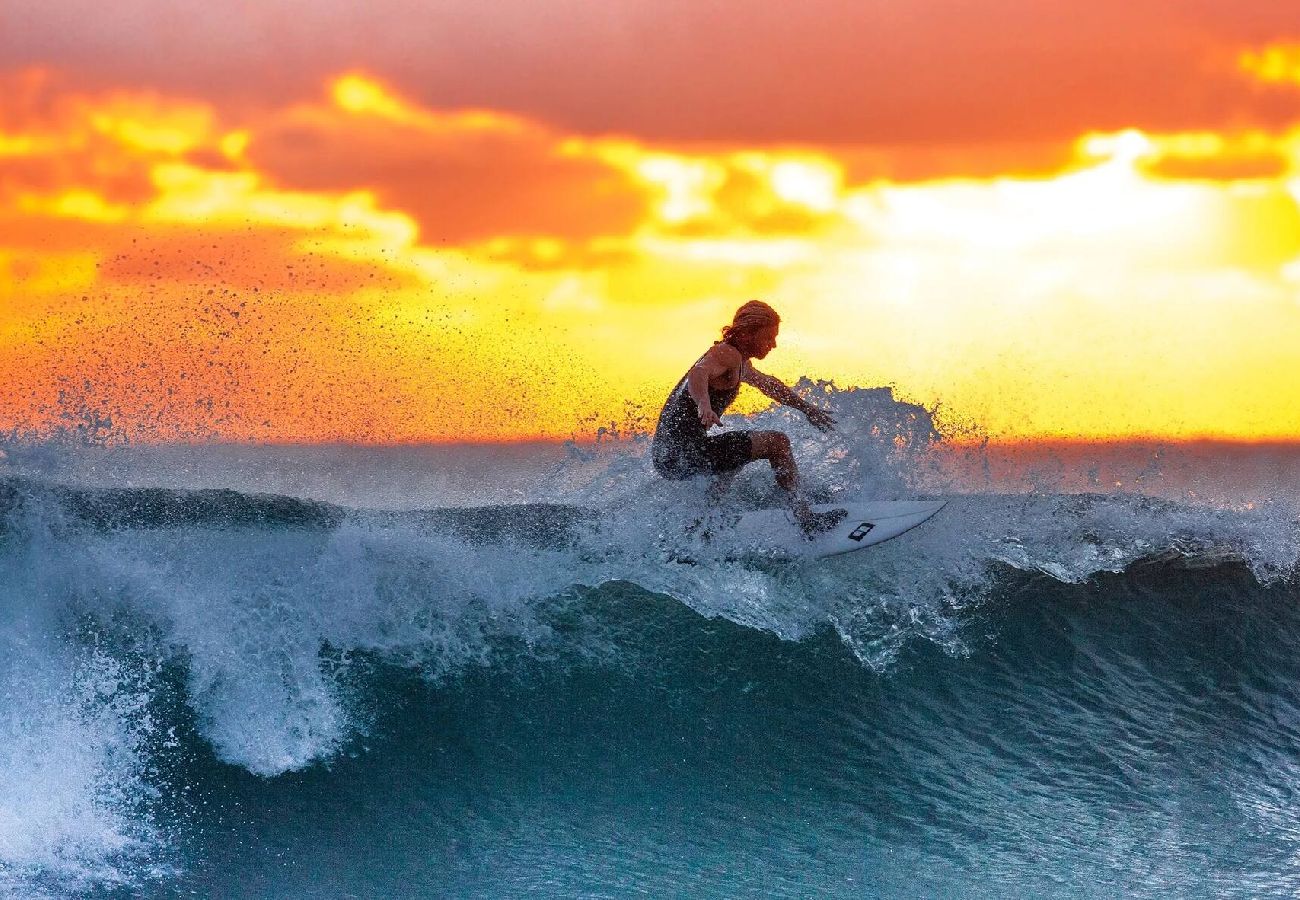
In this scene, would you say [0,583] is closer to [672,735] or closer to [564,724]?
[564,724]

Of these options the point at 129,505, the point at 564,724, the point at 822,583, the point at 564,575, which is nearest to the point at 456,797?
the point at 564,724

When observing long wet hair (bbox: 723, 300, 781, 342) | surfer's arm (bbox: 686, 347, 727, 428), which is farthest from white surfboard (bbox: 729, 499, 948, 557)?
long wet hair (bbox: 723, 300, 781, 342)

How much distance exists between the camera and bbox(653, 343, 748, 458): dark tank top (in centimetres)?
642

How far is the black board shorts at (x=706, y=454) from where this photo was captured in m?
6.48

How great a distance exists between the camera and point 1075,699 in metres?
6.81

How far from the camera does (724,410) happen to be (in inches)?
257

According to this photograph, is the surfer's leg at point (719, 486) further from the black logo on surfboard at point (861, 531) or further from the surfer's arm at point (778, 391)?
the black logo on surfboard at point (861, 531)

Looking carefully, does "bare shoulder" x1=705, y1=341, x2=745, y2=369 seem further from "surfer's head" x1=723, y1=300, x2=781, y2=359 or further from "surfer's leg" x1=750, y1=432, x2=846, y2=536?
"surfer's leg" x1=750, y1=432, x2=846, y2=536

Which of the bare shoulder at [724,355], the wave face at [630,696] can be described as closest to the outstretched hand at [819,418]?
the bare shoulder at [724,355]

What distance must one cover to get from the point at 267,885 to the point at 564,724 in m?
1.86

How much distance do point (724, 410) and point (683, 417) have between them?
254mm

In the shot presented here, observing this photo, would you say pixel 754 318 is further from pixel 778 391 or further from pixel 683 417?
pixel 683 417

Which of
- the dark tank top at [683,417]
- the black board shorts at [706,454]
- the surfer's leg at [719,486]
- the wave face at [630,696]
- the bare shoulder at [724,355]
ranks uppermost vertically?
the bare shoulder at [724,355]

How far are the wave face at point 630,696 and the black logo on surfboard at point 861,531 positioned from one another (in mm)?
416
